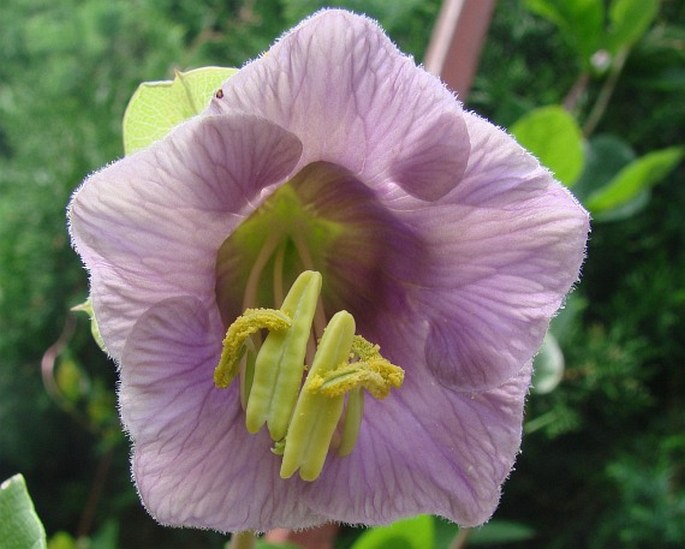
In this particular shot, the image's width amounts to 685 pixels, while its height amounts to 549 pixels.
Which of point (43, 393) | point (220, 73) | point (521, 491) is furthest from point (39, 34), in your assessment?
point (220, 73)

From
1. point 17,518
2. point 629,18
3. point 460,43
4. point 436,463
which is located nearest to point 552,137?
point 460,43

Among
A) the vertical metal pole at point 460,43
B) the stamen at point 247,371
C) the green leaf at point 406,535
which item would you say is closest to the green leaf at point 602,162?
the vertical metal pole at point 460,43

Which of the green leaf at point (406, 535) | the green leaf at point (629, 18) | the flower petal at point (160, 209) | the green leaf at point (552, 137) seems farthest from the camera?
the green leaf at point (629, 18)

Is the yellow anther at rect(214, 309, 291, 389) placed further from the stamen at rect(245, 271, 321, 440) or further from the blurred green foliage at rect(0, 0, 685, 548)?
the blurred green foliage at rect(0, 0, 685, 548)

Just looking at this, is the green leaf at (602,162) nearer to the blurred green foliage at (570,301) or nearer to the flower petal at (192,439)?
the blurred green foliage at (570,301)

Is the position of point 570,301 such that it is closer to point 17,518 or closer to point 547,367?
point 547,367

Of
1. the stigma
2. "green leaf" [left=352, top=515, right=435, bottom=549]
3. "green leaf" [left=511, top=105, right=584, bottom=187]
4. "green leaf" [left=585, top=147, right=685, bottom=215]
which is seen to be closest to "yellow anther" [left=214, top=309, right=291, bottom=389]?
the stigma
